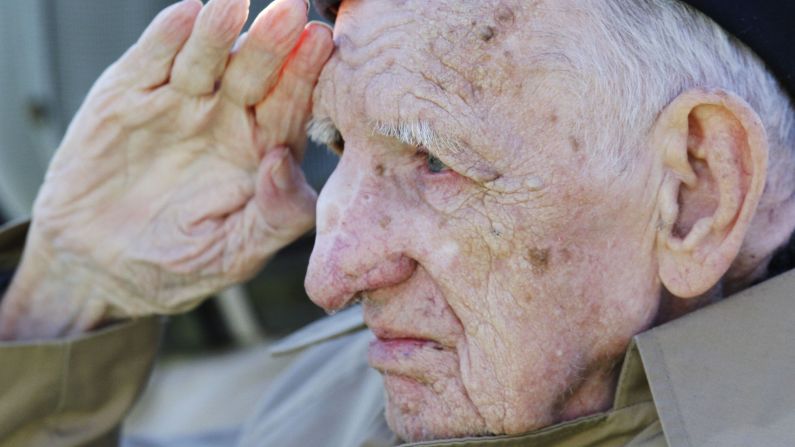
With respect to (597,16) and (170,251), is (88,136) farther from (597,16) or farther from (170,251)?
(597,16)

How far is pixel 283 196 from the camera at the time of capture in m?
2.53

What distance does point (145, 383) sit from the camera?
9.17ft

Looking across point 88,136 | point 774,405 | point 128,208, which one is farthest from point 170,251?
point 774,405

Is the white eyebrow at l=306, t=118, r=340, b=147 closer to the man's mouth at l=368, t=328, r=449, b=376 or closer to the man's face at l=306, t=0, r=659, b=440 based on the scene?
the man's face at l=306, t=0, r=659, b=440

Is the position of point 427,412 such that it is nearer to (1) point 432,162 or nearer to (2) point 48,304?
(1) point 432,162

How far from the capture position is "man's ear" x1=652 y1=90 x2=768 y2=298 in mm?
1872

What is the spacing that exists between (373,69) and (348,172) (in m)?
0.20

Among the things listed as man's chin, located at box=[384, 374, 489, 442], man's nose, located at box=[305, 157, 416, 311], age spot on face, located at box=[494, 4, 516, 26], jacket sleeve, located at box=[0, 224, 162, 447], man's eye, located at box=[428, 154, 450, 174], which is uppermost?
age spot on face, located at box=[494, 4, 516, 26]

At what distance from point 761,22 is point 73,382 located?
1.69m

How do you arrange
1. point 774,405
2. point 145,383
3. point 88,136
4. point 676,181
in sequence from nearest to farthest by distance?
point 774,405 → point 676,181 → point 88,136 → point 145,383

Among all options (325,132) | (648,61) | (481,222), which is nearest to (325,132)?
(325,132)

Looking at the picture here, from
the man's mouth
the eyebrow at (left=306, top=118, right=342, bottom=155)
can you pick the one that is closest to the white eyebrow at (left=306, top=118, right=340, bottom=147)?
the eyebrow at (left=306, top=118, right=342, bottom=155)

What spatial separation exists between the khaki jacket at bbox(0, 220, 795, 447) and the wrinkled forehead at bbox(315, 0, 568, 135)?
52cm

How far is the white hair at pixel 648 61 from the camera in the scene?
6.18 ft
